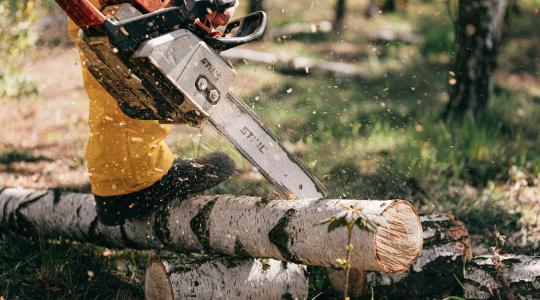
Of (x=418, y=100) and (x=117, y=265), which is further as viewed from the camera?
(x=418, y=100)

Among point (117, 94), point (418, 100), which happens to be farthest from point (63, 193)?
point (418, 100)

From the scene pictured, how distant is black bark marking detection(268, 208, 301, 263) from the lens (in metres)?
2.42

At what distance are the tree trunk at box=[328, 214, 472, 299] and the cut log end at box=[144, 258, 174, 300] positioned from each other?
0.69m

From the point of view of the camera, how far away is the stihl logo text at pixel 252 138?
8.68 feet

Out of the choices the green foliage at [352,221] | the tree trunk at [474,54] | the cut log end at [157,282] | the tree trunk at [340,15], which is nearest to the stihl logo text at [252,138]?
the cut log end at [157,282]

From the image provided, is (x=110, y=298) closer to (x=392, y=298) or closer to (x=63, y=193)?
(x=63, y=193)

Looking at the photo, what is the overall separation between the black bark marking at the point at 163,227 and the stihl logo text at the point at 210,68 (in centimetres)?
68

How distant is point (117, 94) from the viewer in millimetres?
2543

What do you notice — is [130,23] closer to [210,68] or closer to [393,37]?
[210,68]

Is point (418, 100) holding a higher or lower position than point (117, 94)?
lower

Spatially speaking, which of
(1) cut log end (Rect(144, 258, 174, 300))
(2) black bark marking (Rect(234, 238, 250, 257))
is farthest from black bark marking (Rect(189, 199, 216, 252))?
(1) cut log end (Rect(144, 258, 174, 300))

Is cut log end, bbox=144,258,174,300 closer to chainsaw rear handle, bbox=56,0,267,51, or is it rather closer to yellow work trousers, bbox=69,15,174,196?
yellow work trousers, bbox=69,15,174,196

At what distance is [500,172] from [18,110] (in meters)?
3.73

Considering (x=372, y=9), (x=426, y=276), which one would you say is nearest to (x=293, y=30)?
(x=372, y=9)
